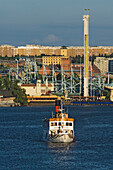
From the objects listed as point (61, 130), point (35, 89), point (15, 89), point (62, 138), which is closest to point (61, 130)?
point (61, 130)

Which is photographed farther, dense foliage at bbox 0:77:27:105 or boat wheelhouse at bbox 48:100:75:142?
dense foliage at bbox 0:77:27:105

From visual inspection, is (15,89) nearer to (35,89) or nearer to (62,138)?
(35,89)

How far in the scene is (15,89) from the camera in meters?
136

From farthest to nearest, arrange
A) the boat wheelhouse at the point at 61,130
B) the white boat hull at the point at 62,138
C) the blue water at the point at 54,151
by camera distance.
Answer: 1. the boat wheelhouse at the point at 61,130
2. the white boat hull at the point at 62,138
3. the blue water at the point at 54,151

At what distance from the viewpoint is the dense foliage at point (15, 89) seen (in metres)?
128

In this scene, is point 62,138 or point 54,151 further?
point 62,138

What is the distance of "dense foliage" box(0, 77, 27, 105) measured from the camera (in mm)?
128125

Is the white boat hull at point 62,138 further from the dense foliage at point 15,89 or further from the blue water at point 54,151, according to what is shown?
the dense foliage at point 15,89

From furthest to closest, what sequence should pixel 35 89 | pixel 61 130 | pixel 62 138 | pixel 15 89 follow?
pixel 35 89 < pixel 15 89 < pixel 61 130 < pixel 62 138

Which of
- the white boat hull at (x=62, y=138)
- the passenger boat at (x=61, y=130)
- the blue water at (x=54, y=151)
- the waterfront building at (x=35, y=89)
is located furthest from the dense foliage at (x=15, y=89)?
the white boat hull at (x=62, y=138)

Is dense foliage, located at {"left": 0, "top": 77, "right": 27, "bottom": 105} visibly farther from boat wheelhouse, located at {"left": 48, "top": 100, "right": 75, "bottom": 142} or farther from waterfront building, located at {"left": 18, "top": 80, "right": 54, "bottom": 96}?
boat wheelhouse, located at {"left": 48, "top": 100, "right": 75, "bottom": 142}

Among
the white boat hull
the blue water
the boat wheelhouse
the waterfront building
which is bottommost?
the blue water

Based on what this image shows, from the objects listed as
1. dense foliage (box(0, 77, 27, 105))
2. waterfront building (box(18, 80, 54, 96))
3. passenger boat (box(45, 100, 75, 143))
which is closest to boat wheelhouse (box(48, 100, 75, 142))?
passenger boat (box(45, 100, 75, 143))

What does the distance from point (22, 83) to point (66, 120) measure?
10083cm
